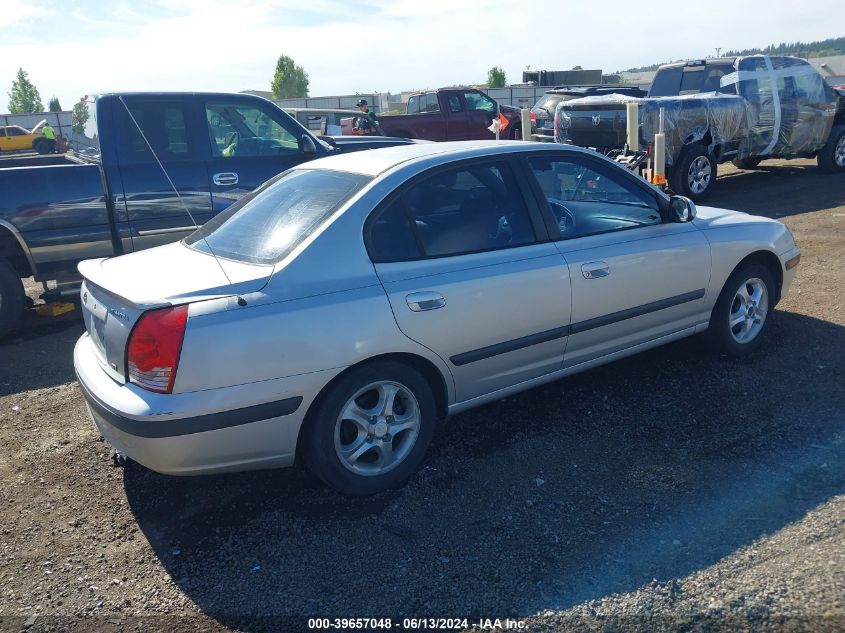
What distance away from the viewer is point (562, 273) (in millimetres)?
3924

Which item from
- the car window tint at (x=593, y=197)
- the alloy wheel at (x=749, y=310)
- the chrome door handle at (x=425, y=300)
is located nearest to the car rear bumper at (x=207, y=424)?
the chrome door handle at (x=425, y=300)

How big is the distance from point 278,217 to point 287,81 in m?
70.3

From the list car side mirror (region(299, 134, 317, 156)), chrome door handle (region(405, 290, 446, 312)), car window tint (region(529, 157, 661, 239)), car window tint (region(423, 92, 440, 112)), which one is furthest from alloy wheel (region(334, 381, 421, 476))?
car window tint (region(423, 92, 440, 112))

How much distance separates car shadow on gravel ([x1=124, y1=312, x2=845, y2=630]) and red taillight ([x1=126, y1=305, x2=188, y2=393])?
2.52ft

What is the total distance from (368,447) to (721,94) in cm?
1022

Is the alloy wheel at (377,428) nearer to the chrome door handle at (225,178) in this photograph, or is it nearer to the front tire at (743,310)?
the front tire at (743,310)

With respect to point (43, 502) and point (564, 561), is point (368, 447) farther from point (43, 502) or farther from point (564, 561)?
point (43, 502)

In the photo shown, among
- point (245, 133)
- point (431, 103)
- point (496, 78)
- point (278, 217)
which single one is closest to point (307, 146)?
point (245, 133)

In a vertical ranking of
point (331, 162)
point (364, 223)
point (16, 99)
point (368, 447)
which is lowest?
point (368, 447)

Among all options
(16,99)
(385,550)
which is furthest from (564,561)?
(16,99)

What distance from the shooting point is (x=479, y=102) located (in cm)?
1845

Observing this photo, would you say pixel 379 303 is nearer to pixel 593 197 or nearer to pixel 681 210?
pixel 593 197

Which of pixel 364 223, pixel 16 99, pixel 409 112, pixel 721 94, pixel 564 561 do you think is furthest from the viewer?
pixel 16 99

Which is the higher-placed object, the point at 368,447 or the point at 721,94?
the point at 721,94
